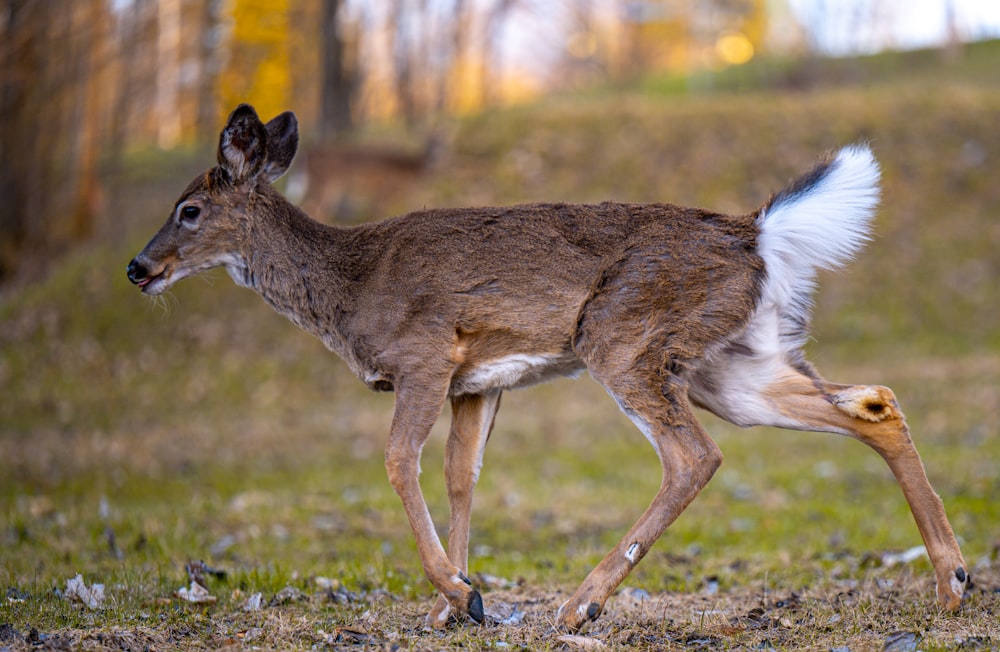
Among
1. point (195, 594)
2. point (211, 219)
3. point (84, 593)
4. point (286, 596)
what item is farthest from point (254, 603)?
point (211, 219)

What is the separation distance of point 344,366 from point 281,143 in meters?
10.3

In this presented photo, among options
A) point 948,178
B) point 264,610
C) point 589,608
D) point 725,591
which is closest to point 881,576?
point 725,591

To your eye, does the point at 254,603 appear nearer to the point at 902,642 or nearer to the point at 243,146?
the point at 243,146

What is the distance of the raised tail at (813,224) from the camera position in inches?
191

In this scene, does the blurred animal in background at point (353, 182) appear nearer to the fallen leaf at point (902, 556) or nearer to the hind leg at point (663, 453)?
the fallen leaf at point (902, 556)

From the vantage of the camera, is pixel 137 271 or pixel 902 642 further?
pixel 137 271

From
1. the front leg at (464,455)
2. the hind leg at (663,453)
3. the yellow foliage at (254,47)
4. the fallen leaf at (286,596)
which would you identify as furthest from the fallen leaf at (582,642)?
the yellow foliage at (254,47)

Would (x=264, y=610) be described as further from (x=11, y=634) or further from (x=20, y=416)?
(x=20, y=416)

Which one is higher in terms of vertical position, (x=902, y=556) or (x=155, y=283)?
(x=155, y=283)

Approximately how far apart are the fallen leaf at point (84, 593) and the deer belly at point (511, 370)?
1.91 metres

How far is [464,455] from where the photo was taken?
5.20 meters

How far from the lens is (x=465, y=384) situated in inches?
196

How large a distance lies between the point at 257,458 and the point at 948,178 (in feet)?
49.2

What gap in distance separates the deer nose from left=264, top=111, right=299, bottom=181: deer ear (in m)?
0.75
